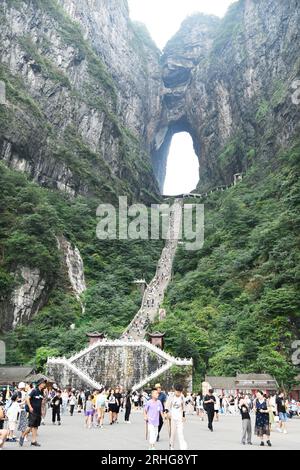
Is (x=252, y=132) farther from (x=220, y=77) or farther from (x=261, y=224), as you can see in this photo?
(x=261, y=224)

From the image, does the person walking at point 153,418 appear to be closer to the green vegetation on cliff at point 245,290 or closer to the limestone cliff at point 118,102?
the green vegetation on cliff at point 245,290

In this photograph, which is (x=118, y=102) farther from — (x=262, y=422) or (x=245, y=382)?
(x=262, y=422)

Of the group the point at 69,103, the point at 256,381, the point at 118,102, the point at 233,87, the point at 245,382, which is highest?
the point at 233,87

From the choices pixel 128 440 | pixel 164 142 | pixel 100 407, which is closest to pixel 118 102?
pixel 164 142

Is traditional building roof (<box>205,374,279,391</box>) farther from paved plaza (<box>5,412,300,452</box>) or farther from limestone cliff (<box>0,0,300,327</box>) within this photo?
limestone cliff (<box>0,0,300,327</box>)

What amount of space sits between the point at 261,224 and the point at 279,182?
30.5 ft

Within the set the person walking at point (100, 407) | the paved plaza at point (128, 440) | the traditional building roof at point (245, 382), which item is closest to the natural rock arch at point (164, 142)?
the traditional building roof at point (245, 382)

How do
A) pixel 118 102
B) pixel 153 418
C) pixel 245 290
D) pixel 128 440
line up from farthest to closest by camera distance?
1. pixel 118 102
2. pixel 245 290
3. pixel 128 440
4. pixel 153 418

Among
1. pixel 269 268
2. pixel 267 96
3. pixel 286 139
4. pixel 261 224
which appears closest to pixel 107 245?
pixel 261 224

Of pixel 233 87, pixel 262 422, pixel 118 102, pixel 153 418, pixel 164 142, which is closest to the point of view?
pixel 153 418

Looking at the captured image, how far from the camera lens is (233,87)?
→ 93438 mm

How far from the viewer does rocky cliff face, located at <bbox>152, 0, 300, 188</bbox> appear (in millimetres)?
75625

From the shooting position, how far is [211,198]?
250ft

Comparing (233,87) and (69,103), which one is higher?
(233,87)
